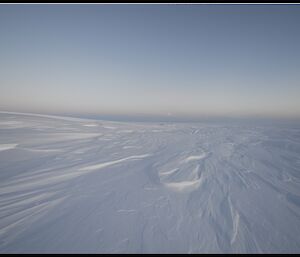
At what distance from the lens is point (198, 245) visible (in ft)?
7.06

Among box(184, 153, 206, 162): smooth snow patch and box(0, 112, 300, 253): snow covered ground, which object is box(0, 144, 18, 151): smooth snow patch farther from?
box(184, 153, 206, 162): smooth snow patch

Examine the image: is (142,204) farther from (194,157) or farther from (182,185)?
(194,157)

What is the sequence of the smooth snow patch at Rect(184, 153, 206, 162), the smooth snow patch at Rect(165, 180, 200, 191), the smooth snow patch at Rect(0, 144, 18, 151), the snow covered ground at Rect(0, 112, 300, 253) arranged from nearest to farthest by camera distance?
the snow covered ground at Rect(0, 112, 300, 253), the smooth snow patch at Rect(165, 180, 200, 191), the smooth snow patch at Rect(0, 144, 18, 151), the smooth snow patch at Rect(184, 153, 206, 162)

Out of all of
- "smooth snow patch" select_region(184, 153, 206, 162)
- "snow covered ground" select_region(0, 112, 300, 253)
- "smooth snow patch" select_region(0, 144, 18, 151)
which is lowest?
"snow covered ground" select_region(0, 112, 300, 253)

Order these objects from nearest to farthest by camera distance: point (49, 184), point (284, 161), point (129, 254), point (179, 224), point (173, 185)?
point (129, 254), point (179, 224), point (49, 184), point (173, 185), point (284, 161)

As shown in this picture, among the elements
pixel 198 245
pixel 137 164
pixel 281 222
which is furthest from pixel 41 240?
pixel 281 222

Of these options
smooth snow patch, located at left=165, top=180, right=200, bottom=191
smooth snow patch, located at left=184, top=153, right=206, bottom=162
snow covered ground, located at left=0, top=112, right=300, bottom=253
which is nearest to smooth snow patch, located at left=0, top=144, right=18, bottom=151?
snow covered ground, located at left=0, top=112, right=300, bottom=253

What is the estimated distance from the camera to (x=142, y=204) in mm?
2945

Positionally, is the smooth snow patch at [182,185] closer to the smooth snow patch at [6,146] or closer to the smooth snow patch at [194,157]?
the smooth snow patch at [194,157]

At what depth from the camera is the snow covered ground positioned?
216cm

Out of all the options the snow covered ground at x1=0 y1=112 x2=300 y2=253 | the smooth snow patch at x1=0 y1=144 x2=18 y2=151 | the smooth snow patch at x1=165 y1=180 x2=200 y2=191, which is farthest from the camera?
the smooth snow patch at x1=0 y1=144 x2=18 y2=151

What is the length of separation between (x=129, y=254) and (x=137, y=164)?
2.93 m

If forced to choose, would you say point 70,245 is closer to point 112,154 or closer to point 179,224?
point 179,224

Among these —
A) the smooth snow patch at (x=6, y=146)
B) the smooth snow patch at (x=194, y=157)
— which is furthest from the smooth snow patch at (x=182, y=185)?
the smooth snow patch at (x=6, y=146)
